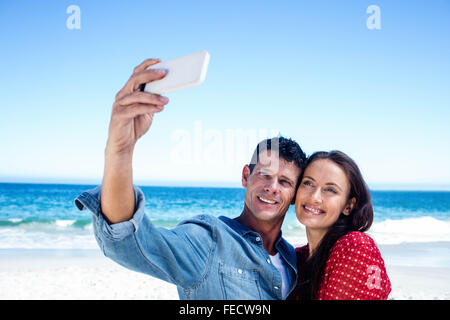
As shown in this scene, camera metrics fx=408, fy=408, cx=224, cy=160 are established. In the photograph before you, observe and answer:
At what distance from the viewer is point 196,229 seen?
170cm

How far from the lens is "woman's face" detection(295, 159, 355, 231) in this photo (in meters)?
2.20

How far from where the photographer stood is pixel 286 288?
2.01 meters

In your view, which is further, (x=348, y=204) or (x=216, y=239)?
(x=348, y=204)

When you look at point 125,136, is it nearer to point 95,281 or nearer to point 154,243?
point 154,243

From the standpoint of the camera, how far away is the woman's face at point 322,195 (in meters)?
2.20

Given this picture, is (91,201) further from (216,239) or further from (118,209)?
(216,239)

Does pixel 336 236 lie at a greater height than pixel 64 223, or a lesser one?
greater

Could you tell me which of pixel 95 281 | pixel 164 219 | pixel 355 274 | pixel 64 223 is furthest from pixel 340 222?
pixel 164 219

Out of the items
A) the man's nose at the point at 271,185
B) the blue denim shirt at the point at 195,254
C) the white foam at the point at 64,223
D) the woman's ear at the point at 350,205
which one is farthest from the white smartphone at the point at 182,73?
the white foam at the point at 64,223

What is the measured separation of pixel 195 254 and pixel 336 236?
901 millimetres

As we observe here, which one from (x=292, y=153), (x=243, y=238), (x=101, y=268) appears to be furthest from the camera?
(x=101, y=268)
